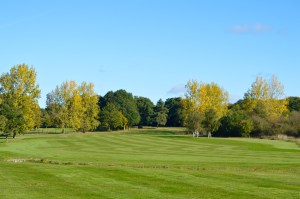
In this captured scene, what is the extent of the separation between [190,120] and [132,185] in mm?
76693

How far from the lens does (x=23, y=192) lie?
1719 centimetres

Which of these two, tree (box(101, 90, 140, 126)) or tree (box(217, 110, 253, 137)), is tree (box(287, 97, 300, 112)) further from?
tree (box(101, 90, 140, 126))

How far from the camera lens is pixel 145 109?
18000cm

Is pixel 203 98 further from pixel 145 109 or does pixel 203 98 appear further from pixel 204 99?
pixel 145 109

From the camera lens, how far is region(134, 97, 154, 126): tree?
17888cm

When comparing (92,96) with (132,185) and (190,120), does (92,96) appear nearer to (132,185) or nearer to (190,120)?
(190,120)

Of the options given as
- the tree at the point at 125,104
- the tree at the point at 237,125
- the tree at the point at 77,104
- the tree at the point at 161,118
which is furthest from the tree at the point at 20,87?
the tree at the point at 161,118

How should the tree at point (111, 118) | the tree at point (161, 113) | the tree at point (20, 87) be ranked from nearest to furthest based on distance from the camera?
the tree at point (20, 87) < the tree at point (111, 118) < the tree at point (161, 113)

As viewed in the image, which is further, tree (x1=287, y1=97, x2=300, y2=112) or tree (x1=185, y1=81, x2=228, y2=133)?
tree (x1=287, y1=97, x2=300, y2=112)

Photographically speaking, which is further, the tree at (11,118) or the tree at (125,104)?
the tree at (125,104)

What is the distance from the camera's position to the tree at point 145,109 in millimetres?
178875

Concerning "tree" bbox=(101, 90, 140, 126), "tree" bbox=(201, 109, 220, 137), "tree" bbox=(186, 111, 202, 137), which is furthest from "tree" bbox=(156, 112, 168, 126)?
"tree" bbox=(186, 111, 202, 137)

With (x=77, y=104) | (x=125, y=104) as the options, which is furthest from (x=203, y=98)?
(x=125, y=104)

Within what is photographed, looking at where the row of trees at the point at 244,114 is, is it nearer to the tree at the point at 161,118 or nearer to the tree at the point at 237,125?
the tree at the point at 237,125
